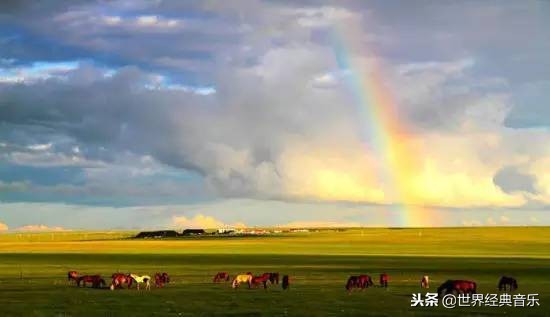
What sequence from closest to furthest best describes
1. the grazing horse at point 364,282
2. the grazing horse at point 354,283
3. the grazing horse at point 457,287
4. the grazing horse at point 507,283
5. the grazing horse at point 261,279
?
the grazing horse at point 457,287 → the grazing horse at point 507,283 → the grazing horse at point 354,283 → the grazing horse at point 364,282 → the grazing horse at point 261,279

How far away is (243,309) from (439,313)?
8.43m

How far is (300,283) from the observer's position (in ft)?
158

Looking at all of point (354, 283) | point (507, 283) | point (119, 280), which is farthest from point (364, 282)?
point (119, 280)

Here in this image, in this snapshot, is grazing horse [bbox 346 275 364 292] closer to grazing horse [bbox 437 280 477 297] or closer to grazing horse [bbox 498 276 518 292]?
grazing horse [bbox 437 280 477 297]

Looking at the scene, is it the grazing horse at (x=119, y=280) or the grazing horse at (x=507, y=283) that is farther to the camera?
the grazing horse at (x=119, y=280)

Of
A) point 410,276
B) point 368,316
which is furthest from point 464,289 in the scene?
point 410,276

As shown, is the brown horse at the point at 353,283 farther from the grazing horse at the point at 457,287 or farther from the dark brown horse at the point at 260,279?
the grazing horse at the point at 457,287

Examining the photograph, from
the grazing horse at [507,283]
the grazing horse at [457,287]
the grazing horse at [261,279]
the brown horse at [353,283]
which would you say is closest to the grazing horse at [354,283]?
the brown horse at [353,283]

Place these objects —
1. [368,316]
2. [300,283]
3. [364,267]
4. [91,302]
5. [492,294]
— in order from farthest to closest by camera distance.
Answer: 1. [364,267]
2. [300,283]
3. [492,294]
4. [91,302]
5. [368,316]


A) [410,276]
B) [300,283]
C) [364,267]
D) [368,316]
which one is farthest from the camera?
[364,267]

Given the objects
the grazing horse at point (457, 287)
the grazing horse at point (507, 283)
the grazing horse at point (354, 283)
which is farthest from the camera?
the grazing horse at point (354, 283)

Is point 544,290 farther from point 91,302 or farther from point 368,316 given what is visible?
point 91,302

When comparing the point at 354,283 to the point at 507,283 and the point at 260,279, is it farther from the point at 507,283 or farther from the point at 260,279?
the point at 507,283

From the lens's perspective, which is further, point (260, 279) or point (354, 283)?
point (260, 279)
